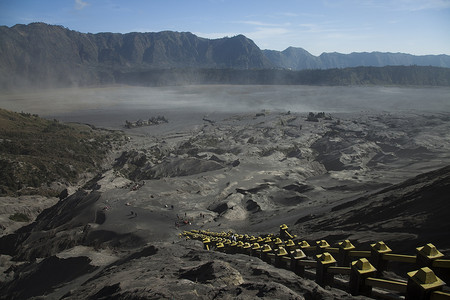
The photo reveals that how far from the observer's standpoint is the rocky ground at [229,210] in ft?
30.7

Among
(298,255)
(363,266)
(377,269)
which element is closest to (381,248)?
(377,269)

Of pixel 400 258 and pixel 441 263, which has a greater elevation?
pixel 441 263

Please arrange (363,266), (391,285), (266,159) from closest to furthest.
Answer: (391,285)
(363,266)
(266,159)

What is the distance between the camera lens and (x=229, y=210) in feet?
108

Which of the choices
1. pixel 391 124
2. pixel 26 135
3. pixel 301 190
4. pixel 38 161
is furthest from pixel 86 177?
pixel 391 124

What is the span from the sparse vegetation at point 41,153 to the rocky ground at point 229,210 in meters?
5.85

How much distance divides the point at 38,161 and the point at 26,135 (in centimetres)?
2115

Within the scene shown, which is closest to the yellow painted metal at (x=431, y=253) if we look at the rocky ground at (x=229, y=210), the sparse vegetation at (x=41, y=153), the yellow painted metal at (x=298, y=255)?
the rocky ground at (x=229, y=210)

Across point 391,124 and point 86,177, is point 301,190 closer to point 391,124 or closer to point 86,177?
point 86,177

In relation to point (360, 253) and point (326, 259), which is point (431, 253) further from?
point (326, 259)

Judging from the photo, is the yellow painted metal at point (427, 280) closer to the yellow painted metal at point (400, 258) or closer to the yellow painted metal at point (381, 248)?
the yellow painted metal at point (400, 258)

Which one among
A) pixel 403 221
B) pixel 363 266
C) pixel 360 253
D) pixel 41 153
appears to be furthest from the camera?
pixel 41 153

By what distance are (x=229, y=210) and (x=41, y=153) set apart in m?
48.1

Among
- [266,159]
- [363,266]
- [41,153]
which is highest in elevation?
[363,266]
